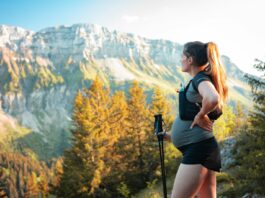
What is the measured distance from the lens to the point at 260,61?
415 inches

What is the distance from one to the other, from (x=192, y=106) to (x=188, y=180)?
93cm

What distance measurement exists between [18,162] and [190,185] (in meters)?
187

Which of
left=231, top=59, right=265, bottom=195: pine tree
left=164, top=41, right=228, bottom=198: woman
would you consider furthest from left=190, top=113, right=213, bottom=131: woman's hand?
left=231, top=59, right=265, bottom=195: pine tree

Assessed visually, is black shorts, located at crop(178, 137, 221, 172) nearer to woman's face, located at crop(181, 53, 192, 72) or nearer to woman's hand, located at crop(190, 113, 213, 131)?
woman's hand, located at crop(190, 113, 213, 131)

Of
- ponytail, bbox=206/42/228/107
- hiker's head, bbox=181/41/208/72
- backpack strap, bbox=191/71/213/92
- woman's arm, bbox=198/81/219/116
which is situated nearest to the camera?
woman's arm, bbox=198/81/219/116

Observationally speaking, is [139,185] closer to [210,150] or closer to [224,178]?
[224,178]

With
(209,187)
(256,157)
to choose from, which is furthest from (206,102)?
(256,157)

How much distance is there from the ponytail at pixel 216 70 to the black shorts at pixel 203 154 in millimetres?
554

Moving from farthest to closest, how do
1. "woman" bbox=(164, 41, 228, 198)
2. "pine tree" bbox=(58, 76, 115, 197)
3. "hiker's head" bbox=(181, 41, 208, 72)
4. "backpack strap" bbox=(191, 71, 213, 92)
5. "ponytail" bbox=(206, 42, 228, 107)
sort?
"pine tree" bbox=(58, 76, 115, 197)
"hiker's head" bbox=(181, 41, 208, 72)
"ponytail" bbox=(206, 42, 228, 107)
"backpack strap" bbox=(191, 71, 213, 92)
"woman" bbox=(164, 41, 228, 198)

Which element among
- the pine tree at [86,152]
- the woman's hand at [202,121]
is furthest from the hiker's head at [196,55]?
the pine tree at [86,152]

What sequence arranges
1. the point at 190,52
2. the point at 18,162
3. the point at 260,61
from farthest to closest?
the point at 18,162 → the point at 260,61 → the point at 190,52

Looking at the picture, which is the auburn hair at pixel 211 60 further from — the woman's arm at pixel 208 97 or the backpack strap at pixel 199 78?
the woman's arm at pixel 208 97

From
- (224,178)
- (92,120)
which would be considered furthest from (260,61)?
(92,120)

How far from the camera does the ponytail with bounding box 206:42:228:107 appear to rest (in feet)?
14.0
